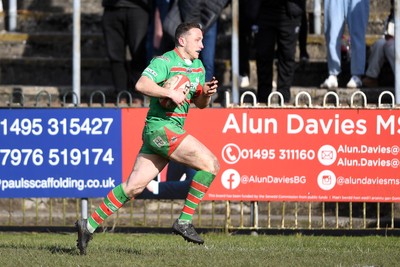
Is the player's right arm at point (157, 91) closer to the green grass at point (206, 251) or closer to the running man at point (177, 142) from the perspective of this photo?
the running man at point (177, 142)

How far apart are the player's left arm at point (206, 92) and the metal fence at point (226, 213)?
3.47 m

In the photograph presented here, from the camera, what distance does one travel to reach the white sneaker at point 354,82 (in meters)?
18.3

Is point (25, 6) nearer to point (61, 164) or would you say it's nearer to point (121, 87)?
point (121, 87)

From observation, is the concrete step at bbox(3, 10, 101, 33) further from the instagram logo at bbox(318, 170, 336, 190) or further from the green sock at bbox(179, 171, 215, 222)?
the green sock at bbox(179, 171, 215, 222)

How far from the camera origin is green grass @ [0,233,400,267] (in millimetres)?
11722

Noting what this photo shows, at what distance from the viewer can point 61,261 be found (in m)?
11.7

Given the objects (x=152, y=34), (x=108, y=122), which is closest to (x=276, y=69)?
(x=152, y=34)

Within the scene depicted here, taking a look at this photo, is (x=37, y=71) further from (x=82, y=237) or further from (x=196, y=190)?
(x=196, y=190)

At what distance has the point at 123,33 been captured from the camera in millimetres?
18734

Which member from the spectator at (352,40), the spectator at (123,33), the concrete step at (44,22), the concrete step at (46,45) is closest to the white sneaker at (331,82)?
the spectator at (352,40)

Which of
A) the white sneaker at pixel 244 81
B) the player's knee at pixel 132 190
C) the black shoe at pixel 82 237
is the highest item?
the white sneaker at pixel 244 81

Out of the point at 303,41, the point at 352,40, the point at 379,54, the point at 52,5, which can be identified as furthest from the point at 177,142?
the point at 52,5

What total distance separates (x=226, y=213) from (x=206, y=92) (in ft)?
14.0

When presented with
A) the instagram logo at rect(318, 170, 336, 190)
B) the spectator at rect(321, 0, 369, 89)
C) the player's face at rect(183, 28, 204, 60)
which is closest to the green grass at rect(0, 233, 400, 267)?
the instagram logo at rect(318, 170, 336, 190)
